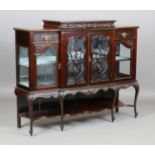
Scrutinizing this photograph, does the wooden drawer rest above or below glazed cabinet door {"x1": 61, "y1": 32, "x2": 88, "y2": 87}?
above

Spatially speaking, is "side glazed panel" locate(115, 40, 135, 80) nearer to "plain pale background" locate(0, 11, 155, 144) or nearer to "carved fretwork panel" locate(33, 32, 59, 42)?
"plain pale background" locate(0, 11, 155, 144)

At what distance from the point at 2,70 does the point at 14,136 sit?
2.30m

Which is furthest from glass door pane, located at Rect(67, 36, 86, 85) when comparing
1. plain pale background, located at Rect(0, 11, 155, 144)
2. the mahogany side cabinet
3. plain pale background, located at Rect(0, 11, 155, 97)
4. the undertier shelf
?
plain pale background, located at Rect(0, 11, 155, 97)

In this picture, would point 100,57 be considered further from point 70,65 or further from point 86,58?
point 70,65

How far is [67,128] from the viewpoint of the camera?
6.74m

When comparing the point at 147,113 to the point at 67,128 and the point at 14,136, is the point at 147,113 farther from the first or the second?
the point at 14,136

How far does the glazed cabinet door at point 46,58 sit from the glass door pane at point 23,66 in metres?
0.15

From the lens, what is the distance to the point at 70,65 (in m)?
6.61

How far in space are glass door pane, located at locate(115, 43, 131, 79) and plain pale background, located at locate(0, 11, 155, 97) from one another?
1470 mm

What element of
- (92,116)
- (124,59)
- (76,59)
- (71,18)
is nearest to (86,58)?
(76,59)

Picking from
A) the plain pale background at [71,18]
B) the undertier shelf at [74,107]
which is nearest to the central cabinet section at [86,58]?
the undertier shelf at [74,107]

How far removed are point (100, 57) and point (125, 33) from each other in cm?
47

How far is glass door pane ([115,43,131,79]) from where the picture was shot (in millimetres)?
7027

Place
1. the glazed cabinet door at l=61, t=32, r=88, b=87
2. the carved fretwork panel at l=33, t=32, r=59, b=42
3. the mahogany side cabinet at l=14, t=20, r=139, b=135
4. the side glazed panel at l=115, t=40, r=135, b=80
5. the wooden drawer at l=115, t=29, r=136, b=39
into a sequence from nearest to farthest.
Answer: the carved fretwork panel at l=33, t=32, r=59, b=42
the mahogany side cabinet at l=14, t=20, r=139, b=135
the glazed cabinet door at l=61, t=32, r=88, b=87
the wooden drawer at l=115, t=29, r=136, b=39
the side glazed panel at l=115, t=40, r=135, b=80
